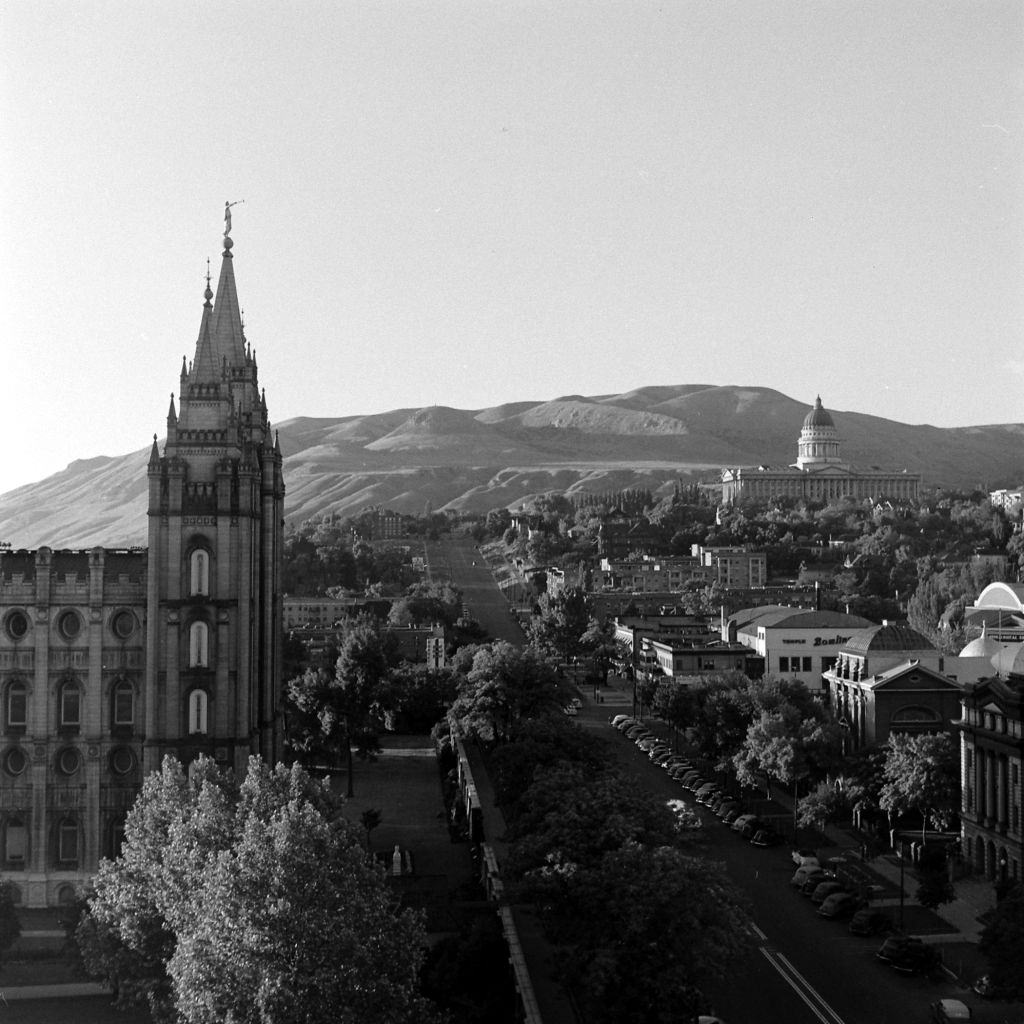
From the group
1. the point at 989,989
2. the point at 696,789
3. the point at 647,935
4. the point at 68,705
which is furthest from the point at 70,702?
the point at 989,989

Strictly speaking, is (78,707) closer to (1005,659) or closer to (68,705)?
(68,705)

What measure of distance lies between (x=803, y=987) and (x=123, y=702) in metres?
28.1

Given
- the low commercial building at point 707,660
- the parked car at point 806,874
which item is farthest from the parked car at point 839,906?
the low commercial building at point 707,660

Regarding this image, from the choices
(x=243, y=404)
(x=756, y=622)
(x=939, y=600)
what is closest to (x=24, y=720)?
(x=243, y=404)

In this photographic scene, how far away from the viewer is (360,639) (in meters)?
81.9

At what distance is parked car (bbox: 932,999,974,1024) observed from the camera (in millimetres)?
40575

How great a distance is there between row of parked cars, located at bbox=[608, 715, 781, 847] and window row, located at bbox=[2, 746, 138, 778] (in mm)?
21690

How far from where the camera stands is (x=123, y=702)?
56.4 m

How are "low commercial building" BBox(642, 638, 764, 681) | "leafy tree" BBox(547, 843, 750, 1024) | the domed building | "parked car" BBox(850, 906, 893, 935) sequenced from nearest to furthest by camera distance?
1. "leafy tree" BBox(547, 843, 750, 1024)
2. "parked car" BBox(850, 906, 893, 935)
3. the domed building
4. "low commercial building" BBox(642, 638, 764, 681)

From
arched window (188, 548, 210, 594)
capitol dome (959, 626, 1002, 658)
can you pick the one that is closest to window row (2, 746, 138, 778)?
arched window (188, 548, 210, 594)

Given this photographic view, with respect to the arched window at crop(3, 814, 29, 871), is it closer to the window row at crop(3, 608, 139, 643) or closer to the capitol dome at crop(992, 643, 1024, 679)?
the window row at crop(3, 608, 139, 643)

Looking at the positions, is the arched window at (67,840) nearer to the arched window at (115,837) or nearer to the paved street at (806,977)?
the arched window at (115,837)

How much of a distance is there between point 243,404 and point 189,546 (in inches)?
279

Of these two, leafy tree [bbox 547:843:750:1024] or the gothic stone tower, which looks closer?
leafy tree [bbox 547:843:750:1024]
